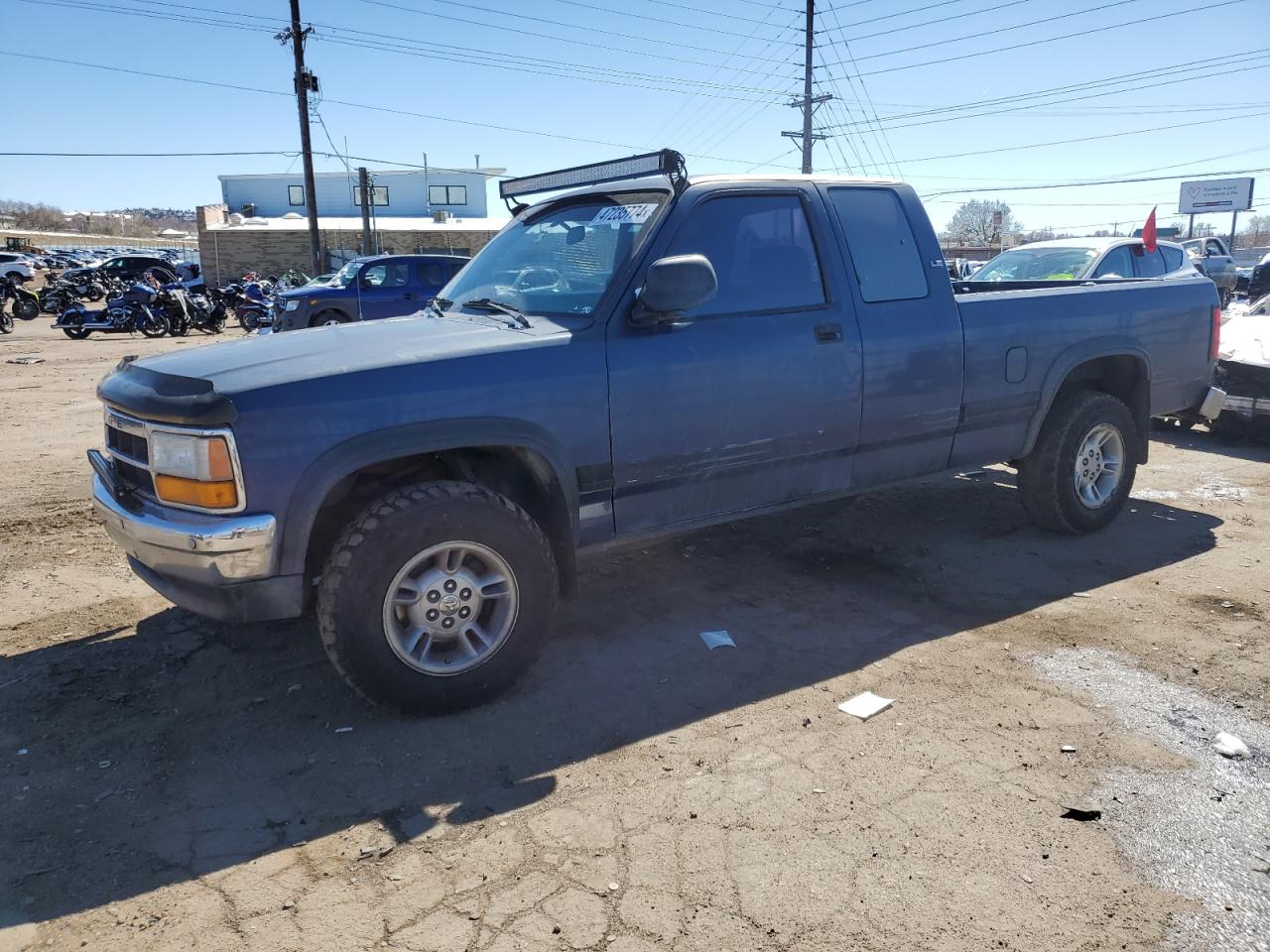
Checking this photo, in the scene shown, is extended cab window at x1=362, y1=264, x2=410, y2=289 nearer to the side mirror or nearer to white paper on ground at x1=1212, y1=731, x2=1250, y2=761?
the side mirror

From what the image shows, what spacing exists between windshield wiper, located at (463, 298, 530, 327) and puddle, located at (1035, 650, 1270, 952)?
268cm

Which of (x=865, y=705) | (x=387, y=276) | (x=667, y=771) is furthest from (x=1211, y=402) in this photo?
(x=387, y=276)

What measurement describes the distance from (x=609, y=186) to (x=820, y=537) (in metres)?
2.56

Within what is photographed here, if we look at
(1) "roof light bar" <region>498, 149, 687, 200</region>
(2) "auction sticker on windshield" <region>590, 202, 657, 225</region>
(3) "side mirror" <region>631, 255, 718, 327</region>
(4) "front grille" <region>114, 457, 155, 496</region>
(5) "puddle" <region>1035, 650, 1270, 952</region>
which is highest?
(1) "roof light bar" <region>498, 149, 687, 200</region>

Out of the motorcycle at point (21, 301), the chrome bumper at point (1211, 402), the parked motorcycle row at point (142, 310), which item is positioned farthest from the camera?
the motorcycle at point (21, 301)

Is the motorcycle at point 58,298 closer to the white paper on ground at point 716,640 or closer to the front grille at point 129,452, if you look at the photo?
the front grille at point 129,452

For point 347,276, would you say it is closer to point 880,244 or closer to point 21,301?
point 21,301

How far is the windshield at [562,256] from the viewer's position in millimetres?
3953

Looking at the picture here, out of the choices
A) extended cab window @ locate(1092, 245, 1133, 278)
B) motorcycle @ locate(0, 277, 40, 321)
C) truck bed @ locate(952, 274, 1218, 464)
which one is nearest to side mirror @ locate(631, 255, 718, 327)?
truck bed @ locate(952, 274, 1218, 464)

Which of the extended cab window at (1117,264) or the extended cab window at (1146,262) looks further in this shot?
the extended cab window at (1146,262)

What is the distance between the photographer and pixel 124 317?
20609mm

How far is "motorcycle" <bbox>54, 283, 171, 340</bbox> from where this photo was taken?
19.8 m

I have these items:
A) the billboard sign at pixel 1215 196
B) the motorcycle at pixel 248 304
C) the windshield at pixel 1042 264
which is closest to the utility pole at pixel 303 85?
the motorcycle at pixel 248 304

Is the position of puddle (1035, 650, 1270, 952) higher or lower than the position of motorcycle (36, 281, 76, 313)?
lower
